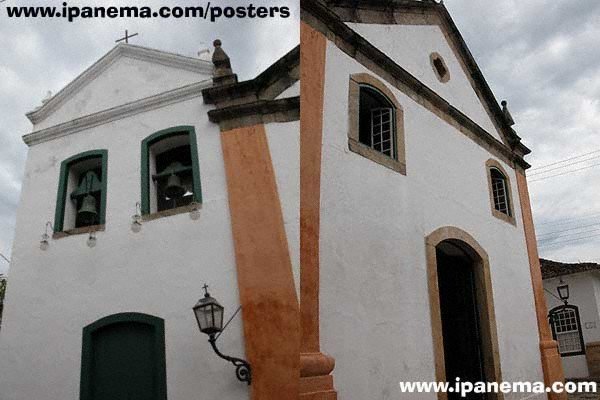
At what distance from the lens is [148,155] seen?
1.25m

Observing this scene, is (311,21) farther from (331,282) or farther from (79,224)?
(79,224)

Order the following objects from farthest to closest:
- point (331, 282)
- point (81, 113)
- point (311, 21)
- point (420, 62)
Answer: point (420, 62)
point (311, 21)
point (331, 282)
point (81, 113)

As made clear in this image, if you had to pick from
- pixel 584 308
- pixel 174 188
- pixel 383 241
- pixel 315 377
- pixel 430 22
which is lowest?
pixel 315 377

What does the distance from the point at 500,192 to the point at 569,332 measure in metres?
6.20

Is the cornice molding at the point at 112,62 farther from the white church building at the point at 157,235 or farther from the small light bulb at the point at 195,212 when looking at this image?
the small light bulb at the point at 195,212

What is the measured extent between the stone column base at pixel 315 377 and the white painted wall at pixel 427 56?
275 centimetres

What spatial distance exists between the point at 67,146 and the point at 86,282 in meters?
0.36

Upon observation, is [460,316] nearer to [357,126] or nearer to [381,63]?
[357,126]

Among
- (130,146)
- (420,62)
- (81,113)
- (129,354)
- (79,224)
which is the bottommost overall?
(129,354)

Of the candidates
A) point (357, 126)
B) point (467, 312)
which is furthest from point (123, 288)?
point (467, 312)

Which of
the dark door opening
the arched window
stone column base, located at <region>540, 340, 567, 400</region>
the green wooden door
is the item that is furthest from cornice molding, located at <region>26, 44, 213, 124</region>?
the arched window

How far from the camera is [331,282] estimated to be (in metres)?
3.07

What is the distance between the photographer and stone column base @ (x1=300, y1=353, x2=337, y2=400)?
2256 mm

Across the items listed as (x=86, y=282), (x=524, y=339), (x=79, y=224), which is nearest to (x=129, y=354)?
(x=86, y=282)
